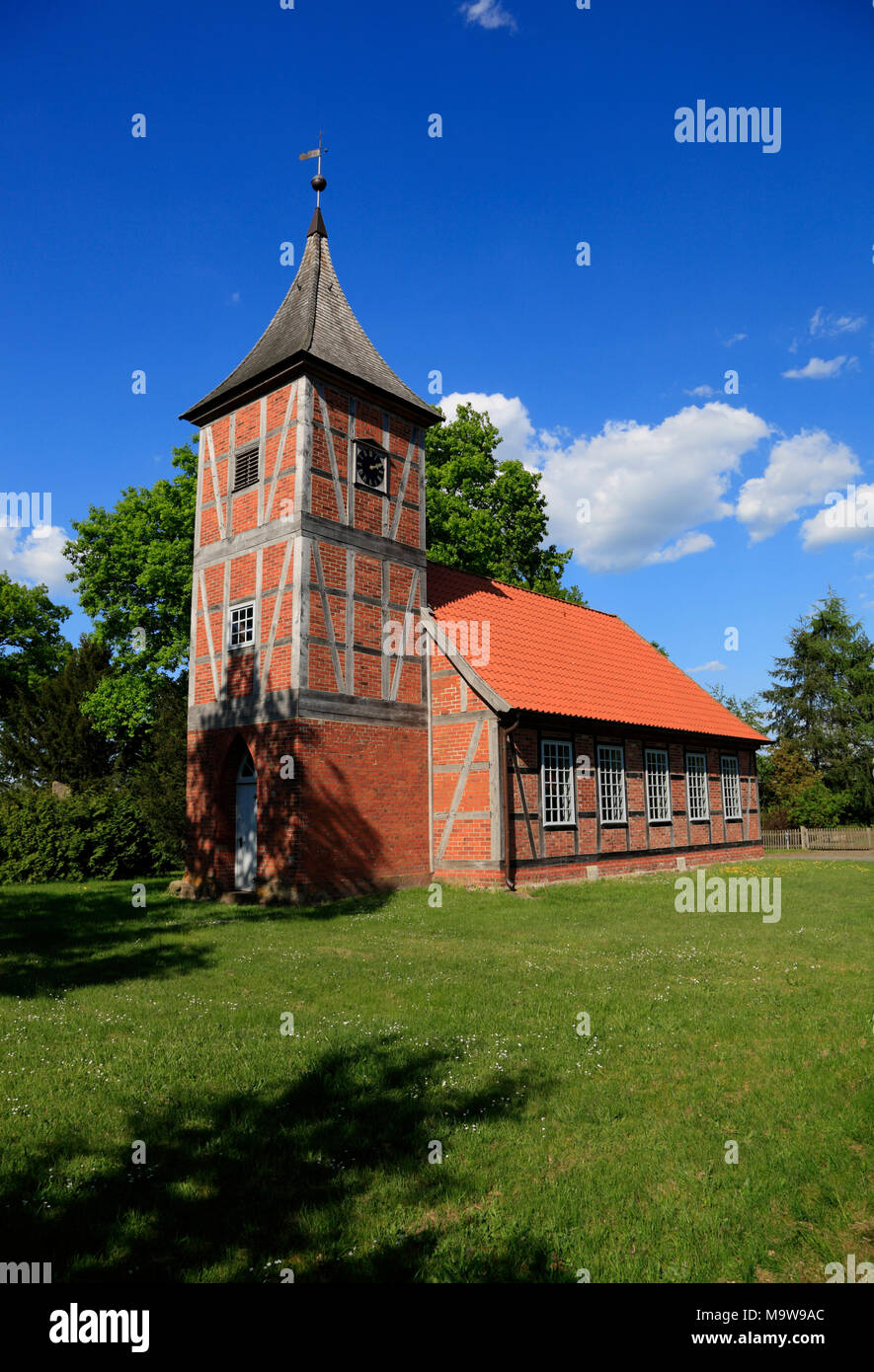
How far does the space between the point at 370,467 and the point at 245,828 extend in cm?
862

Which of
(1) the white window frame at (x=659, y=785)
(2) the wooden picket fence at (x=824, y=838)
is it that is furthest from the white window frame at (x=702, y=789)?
(2) the wooden picket fence at (x=824, y=838)

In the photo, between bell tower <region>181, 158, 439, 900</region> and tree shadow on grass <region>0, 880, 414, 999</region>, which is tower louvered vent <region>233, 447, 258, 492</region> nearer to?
bell tower <region>181, 158, 439, 900</region>

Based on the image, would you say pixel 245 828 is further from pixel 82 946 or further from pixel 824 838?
pixel 824 838

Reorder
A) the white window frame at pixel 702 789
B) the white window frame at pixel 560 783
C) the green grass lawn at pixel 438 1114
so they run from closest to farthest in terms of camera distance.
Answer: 1. the green grass lawn at pixel 438 1114
2. the white window frame at pixel 560 783
3. the white window frame at pixel 702 789

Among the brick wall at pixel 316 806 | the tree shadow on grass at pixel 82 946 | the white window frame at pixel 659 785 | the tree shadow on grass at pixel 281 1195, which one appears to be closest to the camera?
the tree shadow on grass at pixel 281 1195

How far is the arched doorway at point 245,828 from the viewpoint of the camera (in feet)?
56.6

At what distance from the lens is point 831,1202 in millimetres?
4004

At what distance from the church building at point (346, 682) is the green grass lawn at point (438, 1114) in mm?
6444

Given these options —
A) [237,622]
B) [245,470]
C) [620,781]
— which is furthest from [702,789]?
[245,470]

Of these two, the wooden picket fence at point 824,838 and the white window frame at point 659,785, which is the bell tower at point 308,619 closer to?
the white window frame at point 659,785

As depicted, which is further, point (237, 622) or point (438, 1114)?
point (237, 622)

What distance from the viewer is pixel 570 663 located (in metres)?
22.1

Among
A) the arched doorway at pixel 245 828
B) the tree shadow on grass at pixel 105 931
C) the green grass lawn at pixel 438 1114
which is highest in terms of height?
the arched doorway at pixel 245 828
